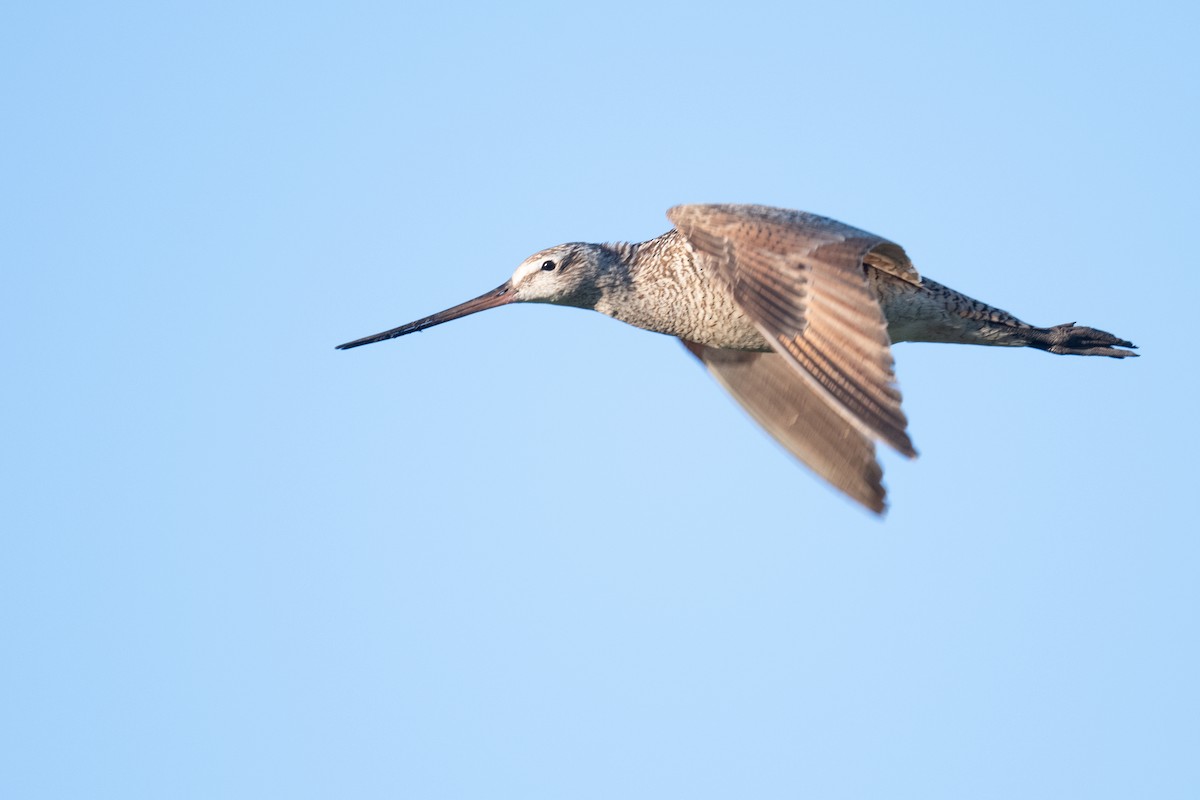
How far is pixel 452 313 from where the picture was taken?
13805mm

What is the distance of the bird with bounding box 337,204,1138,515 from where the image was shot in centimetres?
1097

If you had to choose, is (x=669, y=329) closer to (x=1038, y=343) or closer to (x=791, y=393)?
(x=791, y=393)

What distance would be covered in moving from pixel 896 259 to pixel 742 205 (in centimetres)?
127

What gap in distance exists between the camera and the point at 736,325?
42.8 ft

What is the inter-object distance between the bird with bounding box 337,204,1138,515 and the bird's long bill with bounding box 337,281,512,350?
1 cm

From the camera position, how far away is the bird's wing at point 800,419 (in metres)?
13.4

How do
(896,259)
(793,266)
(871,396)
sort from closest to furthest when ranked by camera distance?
1. (871,396)
2. (793,266)
3. (896,259)

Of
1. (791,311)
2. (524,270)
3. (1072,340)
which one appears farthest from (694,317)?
(1072,340)

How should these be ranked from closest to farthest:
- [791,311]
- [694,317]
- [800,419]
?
[791,311], [694,317], [800,419]

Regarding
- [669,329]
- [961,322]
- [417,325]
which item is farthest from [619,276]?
[961,322]

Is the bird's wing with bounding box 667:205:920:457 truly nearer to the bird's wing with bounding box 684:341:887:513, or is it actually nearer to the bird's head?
the bird's head

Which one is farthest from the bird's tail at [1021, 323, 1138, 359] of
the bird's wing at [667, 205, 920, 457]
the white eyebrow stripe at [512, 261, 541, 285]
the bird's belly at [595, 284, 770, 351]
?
the white eyebrow stripe at [512, 261, 541, 285]

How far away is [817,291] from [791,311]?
231mm

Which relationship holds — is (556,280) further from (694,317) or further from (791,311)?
(791,311)
